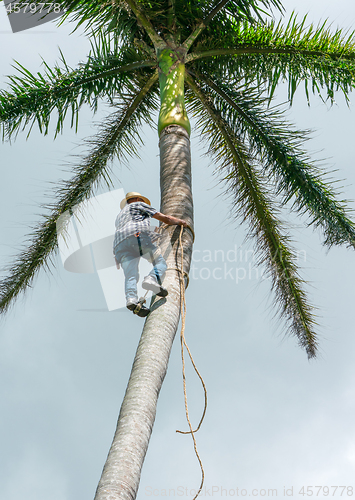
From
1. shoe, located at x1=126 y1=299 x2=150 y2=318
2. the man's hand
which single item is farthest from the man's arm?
shoe, located at x1=126 y1=299 x2=150 y2=318

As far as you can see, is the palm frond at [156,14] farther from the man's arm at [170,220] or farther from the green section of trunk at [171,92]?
the man's arm at [170,220]

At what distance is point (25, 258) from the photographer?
20.4 ft

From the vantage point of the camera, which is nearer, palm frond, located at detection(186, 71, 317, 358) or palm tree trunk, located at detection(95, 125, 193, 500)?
palm tree trunk, located at detection(95, 125, 193, 500)

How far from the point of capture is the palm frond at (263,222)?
6637 mm

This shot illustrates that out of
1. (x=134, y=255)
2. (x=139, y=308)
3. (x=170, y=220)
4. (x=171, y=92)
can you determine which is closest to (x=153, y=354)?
(x=139, y=308)

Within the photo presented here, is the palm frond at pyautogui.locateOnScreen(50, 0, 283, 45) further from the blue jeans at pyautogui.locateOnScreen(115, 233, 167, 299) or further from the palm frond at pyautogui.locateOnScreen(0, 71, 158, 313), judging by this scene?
the blue jeans at pyautogui.locateOnScreen(115, 233, 167, 299)

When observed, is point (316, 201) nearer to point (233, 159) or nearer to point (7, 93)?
point (233, 159)

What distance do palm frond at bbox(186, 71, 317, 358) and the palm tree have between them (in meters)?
0.02

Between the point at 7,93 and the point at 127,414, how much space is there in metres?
4.83

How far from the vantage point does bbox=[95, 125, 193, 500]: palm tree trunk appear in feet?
8.32

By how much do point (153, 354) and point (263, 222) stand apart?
3.69m

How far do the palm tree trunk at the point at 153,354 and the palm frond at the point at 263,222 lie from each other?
1.66 m

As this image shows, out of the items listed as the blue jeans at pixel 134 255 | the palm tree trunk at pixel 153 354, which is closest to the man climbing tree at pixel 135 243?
the blue jeans at pixel 134 255

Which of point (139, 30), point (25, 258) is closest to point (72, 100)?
point (139, 30)
